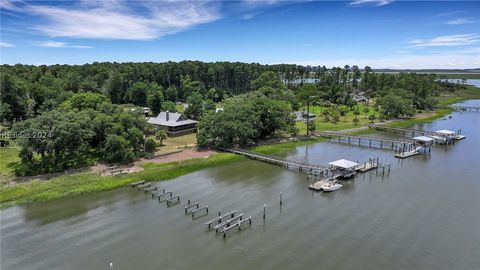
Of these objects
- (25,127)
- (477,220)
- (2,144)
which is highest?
(25,127)

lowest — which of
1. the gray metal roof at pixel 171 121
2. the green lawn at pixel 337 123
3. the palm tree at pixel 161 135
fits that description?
the green lawn at pixel 337 123

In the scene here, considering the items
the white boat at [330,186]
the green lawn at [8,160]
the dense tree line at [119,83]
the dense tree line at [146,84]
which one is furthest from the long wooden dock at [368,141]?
the green lawn at [8,160]

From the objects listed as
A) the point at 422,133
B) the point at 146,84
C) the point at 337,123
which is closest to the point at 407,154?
the point at 422,133

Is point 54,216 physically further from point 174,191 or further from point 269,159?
point 269,159

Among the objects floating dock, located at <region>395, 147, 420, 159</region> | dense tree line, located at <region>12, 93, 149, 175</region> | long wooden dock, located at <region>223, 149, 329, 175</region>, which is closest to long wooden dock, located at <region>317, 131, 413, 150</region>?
floating dock, located at <region>395, 147, 420, 159</region>

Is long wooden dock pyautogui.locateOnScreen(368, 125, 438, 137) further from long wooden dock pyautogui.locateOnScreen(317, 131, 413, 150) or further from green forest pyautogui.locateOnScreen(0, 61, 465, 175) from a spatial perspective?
long wooden dock pyautogui.locateOnScreen(317, 131, 413, 150)

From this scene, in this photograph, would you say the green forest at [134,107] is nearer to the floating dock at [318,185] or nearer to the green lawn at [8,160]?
the green lawn at [8,160]

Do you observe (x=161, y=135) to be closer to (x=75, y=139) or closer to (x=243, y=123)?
(x=243, y=123)

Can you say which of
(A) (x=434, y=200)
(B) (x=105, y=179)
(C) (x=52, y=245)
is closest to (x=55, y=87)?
(B) (x=105, y=179)
